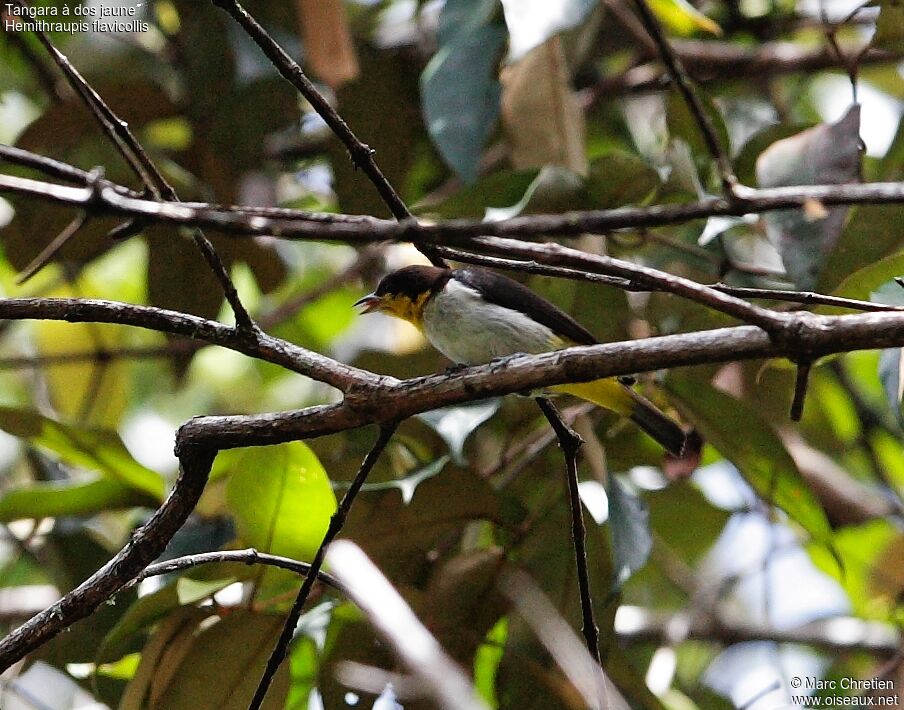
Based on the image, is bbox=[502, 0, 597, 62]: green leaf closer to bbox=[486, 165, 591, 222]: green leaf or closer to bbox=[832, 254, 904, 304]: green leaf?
bbox=[486, 165, 591, 222]: green leaf

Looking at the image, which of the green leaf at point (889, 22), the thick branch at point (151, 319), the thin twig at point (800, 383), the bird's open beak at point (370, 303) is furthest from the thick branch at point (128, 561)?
the green leaf at point (889, 22)

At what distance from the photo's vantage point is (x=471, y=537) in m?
3.76

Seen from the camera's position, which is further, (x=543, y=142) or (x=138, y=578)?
(x=543, y=142)

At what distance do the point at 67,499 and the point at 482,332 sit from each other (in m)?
1.32

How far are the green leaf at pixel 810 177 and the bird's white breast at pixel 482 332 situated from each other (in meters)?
0.75

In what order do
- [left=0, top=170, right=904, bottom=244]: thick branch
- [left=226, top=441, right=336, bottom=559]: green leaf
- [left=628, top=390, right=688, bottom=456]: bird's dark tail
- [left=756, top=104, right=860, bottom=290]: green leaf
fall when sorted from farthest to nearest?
1. [left=628, top=390, right=688, bottom=456]: bird's dark tail
2. [left=756, top=104, right=860, bottom=290]: green leaf
3. [left=226, top=441, right=336, bottom=559]: green leaf
4. [left=0, top=170, right=904, bottom=244]: thick branch

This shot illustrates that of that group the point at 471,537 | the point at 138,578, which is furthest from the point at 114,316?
the point at 471,537

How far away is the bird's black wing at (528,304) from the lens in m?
3.42

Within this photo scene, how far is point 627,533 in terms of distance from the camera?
3.10 m

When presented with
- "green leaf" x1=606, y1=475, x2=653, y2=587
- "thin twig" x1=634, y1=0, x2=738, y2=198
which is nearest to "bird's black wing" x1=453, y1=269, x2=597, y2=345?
"green leaf" x1=606, y1=475, x2=653, y2=587

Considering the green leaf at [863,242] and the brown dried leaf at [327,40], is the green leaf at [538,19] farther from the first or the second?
the green leaf at [863,242]

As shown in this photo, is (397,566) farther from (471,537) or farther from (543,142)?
(543,142)

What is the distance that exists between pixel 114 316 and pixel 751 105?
14.7 ft

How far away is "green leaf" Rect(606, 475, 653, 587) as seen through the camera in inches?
118
